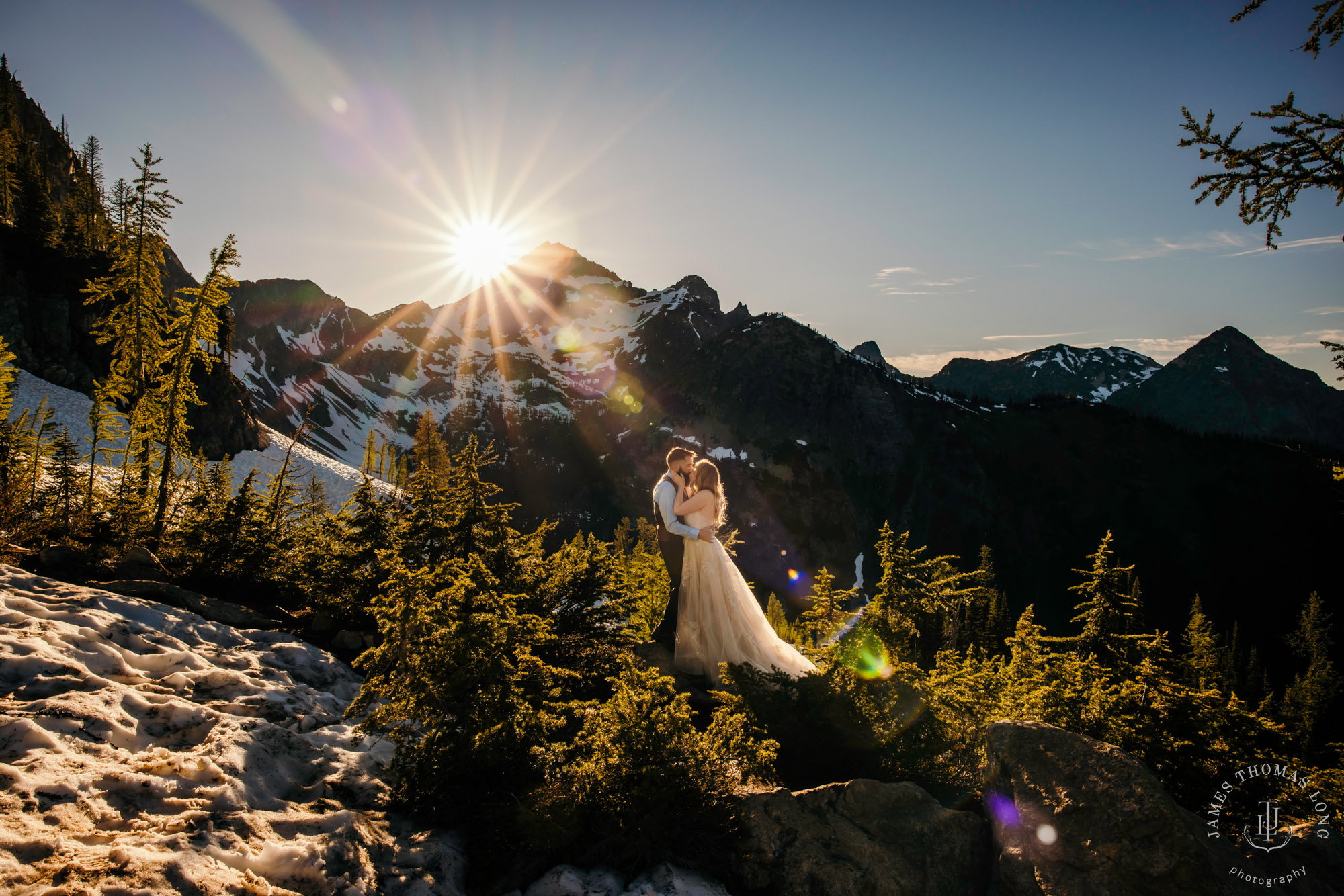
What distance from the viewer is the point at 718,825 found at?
5.05 metres

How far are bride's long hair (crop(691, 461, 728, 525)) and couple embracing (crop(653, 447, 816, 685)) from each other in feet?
0.04

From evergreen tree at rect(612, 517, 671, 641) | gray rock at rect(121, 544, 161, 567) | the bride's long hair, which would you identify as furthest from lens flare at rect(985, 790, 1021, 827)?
gray rock at rect(121, 544, 161, 567)

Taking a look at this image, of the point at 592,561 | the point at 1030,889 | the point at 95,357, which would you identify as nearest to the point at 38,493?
the point at 592,561

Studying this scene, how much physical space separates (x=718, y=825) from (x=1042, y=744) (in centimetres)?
312

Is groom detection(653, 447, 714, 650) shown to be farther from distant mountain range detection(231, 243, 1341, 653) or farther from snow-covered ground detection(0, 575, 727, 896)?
distant mountain range detection(231, 243, 1341, 653)

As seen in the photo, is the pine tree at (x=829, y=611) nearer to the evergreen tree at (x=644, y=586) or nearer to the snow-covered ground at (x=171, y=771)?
the evergreen tree at (x=644, y=586)

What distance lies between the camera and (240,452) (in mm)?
62375

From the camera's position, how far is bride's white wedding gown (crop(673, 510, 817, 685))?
9141 millimetres

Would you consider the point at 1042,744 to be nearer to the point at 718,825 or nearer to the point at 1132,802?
the point at 1132,802

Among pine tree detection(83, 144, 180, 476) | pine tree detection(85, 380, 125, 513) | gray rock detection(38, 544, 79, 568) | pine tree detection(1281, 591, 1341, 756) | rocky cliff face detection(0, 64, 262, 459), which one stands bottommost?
pine tree detection(1281, 591, 1341, 756)

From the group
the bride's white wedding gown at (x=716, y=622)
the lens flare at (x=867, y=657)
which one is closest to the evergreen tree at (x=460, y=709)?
the lens flare at (x=867, y=657)

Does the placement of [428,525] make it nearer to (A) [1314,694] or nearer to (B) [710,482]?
(B) [710,482]

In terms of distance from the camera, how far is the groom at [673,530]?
376 inches

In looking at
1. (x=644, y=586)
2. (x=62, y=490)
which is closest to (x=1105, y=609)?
(x=644, y=586)
